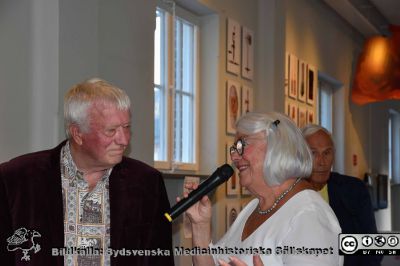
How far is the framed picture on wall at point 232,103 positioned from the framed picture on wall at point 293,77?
149cm

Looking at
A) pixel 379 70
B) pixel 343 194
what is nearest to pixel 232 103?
pixel 343 194

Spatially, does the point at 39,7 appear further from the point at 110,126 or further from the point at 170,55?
the point at 170,55

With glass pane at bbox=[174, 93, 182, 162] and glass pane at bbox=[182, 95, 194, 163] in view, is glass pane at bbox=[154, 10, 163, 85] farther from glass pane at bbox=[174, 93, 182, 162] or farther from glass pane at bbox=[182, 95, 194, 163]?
glass pane at bbox=[182, 95, 194, 163]

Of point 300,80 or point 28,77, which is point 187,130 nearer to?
point 28,77

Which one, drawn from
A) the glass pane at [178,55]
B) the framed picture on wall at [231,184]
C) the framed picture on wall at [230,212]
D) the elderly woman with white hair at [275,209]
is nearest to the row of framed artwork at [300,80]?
the framed picture on wall at [231,184]

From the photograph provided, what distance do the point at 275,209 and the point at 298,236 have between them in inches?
8.7

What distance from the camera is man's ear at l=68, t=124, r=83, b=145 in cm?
250

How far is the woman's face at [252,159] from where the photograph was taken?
251 centimetres

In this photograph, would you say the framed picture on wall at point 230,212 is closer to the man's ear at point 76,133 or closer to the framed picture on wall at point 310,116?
the framed picture on wall at point 310,116

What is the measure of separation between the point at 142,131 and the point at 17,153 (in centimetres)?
83

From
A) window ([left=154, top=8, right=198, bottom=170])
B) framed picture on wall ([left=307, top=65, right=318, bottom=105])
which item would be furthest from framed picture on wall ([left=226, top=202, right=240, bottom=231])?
framed picture on wall ([left=307, top=65, right=318, bottom=105])

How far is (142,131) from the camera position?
4039 mm

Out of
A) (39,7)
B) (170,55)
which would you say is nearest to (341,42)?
(170,55)

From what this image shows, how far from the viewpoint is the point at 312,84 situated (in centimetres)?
841
